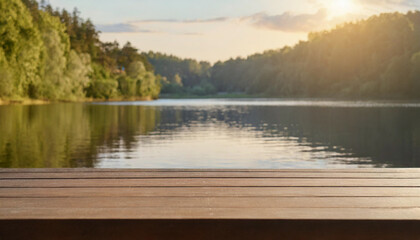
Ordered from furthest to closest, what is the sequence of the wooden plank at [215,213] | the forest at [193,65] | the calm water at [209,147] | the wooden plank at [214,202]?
the forest at [193,65] < the calm water at [209,147] < the wooden plank at [214,202] < the wooden plank at [215,213]

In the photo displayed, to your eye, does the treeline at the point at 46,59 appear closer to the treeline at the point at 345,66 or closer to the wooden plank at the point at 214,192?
the wooden plank at the point at 214,192

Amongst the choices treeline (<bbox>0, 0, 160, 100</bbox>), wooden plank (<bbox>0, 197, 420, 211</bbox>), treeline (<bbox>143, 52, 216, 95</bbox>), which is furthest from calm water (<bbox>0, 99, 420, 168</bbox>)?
treeline (<bbox>143, 52, 216, 95</bbox>)

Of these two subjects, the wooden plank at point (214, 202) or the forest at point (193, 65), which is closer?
the wooden plank at point (214, 202)

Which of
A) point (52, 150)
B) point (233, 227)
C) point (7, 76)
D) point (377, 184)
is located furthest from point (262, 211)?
point (7, 76)

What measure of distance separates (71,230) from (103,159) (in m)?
10.7

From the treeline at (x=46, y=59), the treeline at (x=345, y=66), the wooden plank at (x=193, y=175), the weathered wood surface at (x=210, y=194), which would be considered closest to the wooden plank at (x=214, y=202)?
the weathered wood surface at (x=210, y=194)

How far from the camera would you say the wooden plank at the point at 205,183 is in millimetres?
3344

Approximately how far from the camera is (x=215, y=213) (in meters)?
2.65

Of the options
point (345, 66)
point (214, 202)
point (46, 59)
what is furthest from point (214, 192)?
point (345, 66)

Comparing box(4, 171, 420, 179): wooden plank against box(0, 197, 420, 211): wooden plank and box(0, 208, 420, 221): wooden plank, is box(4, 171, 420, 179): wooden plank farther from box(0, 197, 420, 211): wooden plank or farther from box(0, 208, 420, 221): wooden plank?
box(0, 208, 420, 221): wooden plank

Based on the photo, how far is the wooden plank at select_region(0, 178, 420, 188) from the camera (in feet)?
11.0

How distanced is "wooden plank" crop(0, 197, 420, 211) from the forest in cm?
4300

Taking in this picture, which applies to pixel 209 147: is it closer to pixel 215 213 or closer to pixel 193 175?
pixel 193 175

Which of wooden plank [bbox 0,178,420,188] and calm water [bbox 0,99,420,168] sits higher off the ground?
wooden plank [bbox 0,178,420,188]
